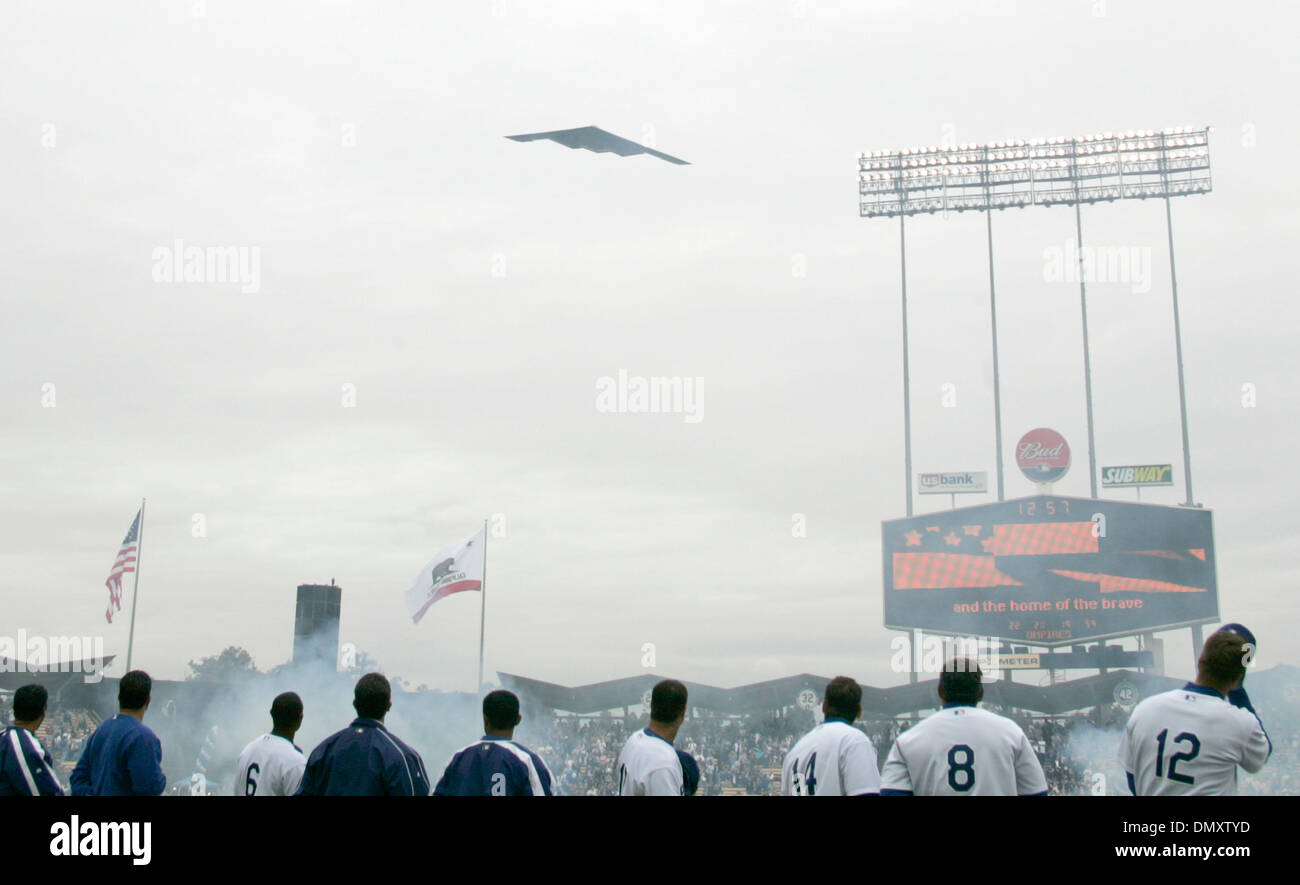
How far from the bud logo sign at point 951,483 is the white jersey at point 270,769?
32.1 m

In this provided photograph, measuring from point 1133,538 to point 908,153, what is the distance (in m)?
16.0

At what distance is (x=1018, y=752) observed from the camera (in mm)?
5484

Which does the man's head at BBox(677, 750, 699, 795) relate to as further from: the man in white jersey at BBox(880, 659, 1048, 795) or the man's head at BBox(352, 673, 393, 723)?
the man's head at BBox(352, 673, 393, 723)

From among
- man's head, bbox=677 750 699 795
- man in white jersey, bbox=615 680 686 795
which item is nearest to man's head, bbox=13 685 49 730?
man in white jersey, bbox=615 680 686 795

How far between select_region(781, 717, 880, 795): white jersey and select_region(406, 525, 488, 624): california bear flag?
65.2ft

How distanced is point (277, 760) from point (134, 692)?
36.0 inches

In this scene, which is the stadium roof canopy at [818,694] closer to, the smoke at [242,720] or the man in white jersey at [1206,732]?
the smoke at [242,720]

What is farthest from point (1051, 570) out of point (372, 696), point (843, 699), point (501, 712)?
point (372, 696)

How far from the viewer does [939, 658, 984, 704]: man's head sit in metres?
5.57

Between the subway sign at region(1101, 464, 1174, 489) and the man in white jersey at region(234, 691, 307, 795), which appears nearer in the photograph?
the man in white jersey at region(234, 691, 307, 795)

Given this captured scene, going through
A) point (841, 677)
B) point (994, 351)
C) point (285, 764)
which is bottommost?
point (285, 764)

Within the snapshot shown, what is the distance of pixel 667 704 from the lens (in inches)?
238
